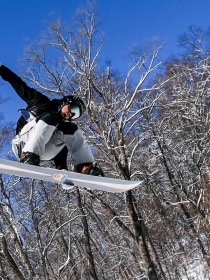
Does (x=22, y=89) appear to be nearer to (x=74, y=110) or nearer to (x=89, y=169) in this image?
(x=74, y=110)

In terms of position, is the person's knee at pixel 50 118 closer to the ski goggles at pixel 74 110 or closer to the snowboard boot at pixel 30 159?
the ski goggles at pixel 74 110

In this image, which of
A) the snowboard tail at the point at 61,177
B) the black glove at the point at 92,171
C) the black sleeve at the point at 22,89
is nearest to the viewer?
the snowboard tail at the point at 61,177

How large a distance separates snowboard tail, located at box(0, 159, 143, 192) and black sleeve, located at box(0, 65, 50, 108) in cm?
72

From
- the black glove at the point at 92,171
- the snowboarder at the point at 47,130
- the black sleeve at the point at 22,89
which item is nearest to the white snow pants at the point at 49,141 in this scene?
the snowboarder at the point at 47,130

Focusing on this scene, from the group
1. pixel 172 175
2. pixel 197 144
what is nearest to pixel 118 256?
pixel 172 175

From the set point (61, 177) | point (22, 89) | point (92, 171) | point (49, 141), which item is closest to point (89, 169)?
point (92, 171)

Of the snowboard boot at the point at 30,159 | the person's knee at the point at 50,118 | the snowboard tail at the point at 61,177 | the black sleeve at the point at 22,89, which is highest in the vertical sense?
the black sleeve at the point at 22,89

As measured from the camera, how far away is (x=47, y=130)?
3551 millimetres

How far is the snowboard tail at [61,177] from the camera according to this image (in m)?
3.39

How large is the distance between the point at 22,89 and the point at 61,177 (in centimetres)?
101

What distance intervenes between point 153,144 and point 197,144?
8.02 ft

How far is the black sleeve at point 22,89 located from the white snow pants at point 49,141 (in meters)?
0.22

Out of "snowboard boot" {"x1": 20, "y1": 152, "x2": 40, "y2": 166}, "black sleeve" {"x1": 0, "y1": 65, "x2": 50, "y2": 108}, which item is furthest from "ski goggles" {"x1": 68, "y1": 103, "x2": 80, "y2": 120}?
"snowboard boot" {"x1": 20, "y1": 152, "x2": 40, "y2": 166}

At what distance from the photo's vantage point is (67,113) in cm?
358
